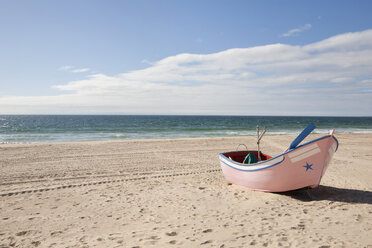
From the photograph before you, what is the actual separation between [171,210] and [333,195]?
428 cm

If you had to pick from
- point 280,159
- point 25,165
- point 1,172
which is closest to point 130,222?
point 280,159

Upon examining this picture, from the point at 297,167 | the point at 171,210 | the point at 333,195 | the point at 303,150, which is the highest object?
the point at 303,150

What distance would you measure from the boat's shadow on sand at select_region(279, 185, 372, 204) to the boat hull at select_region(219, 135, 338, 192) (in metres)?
0.43

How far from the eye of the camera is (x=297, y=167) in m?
6.06

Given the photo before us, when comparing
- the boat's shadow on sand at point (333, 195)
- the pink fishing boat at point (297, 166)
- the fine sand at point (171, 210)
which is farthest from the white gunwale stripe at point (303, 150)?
the boat's shadow on sand at point (333, 195)

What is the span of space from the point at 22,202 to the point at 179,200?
3.94 metres

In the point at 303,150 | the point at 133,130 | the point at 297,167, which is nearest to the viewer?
the point at 303,150

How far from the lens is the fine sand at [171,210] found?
4387mm

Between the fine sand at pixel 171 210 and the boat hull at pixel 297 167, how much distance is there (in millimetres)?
374

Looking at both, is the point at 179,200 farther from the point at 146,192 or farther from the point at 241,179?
the point at 241,179

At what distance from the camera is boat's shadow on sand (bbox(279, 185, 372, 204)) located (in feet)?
20.8

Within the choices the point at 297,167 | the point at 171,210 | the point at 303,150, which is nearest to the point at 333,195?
the point at 297,167

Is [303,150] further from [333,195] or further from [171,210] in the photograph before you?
[171,210]

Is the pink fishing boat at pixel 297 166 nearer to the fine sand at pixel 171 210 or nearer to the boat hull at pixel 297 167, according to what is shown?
the boat hull at pixel 297 167
